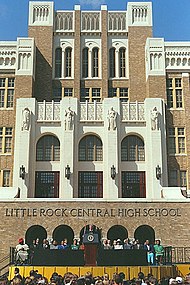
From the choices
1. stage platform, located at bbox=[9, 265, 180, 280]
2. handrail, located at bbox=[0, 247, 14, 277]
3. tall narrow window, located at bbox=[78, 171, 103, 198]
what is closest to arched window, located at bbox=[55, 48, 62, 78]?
tall narrow window, located at bbox=[78, 171, 103, 198]

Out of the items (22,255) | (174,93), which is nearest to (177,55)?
(174,93)

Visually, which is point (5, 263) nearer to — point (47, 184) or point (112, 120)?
point (47, 184)

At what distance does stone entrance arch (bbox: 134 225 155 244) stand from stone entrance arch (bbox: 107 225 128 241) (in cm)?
85

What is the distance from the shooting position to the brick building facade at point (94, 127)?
3166 centimetres

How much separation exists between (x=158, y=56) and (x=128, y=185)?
41.2 feet

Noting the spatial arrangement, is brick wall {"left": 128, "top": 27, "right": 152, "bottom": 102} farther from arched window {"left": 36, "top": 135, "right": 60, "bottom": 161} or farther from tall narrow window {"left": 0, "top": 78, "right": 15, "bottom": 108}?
tall narrow window {"left": 0, "top": 78, "right": 15, "bottom": 108}

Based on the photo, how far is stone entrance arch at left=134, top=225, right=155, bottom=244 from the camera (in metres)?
31.7

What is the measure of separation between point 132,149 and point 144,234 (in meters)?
8.54

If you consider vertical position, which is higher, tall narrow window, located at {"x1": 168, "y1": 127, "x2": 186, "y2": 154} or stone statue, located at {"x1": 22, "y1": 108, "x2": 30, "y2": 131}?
stone statue, located at {"x1": 22, "y1": 108, "x2": 30, "y2": 131}

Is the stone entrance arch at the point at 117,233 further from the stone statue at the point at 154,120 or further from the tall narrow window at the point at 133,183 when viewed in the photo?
the stone statue at the point at 154,120

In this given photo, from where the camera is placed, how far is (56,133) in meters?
38.3

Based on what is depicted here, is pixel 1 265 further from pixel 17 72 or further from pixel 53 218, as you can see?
pixel 17 72

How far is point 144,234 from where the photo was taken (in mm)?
32344

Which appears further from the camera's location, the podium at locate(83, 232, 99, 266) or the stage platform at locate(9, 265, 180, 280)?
the podium at locate(83, 232, 99, 266)
